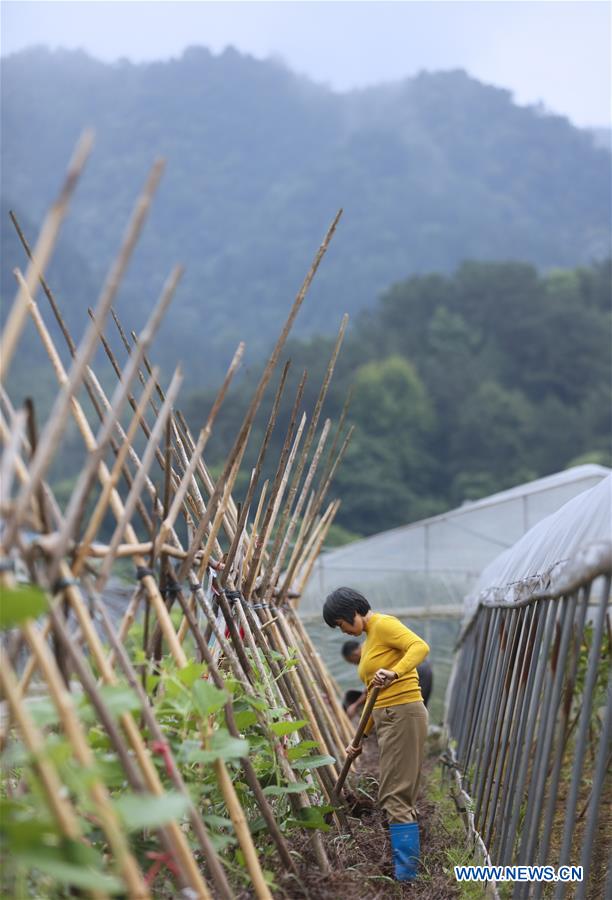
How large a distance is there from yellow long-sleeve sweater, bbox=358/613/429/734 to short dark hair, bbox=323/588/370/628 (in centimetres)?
9

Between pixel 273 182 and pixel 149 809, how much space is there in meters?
94.7

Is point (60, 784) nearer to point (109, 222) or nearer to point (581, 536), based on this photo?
point (581, 536)

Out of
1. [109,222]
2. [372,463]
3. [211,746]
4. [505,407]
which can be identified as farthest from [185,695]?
[109,222]

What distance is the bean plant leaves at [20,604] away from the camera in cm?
216

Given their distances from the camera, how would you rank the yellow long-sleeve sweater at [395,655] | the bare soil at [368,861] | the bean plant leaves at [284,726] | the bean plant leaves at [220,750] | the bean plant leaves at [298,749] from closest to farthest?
the bean plant leaves at [220,750], the bare soil at [368,861], the bean plant leaves at [284,726], the bean plant leaves at [298,749], the yellow long-sleeve sweater at [395,655]

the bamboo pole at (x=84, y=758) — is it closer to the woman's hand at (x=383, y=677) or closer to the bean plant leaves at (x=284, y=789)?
the bean plant leaves at (x=284, y=789)

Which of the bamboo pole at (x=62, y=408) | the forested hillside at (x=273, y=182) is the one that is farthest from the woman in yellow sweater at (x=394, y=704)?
Answer: the forested hillside at (x=273, y=182)

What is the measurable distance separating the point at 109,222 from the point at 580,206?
35.8 meters

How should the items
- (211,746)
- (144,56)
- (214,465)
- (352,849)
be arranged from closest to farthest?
1. (211,746)
2. (352,849)
3. (214,465)
4. (144,56)

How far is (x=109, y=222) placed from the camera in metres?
84.2

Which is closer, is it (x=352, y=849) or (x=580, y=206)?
(x=352, y=849)

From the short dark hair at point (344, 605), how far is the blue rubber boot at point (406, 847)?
2.87 ft

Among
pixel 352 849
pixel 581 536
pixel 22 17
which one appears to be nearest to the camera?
pixel 581 536

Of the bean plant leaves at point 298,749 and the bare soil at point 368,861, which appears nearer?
the bare soil at point 368,861
